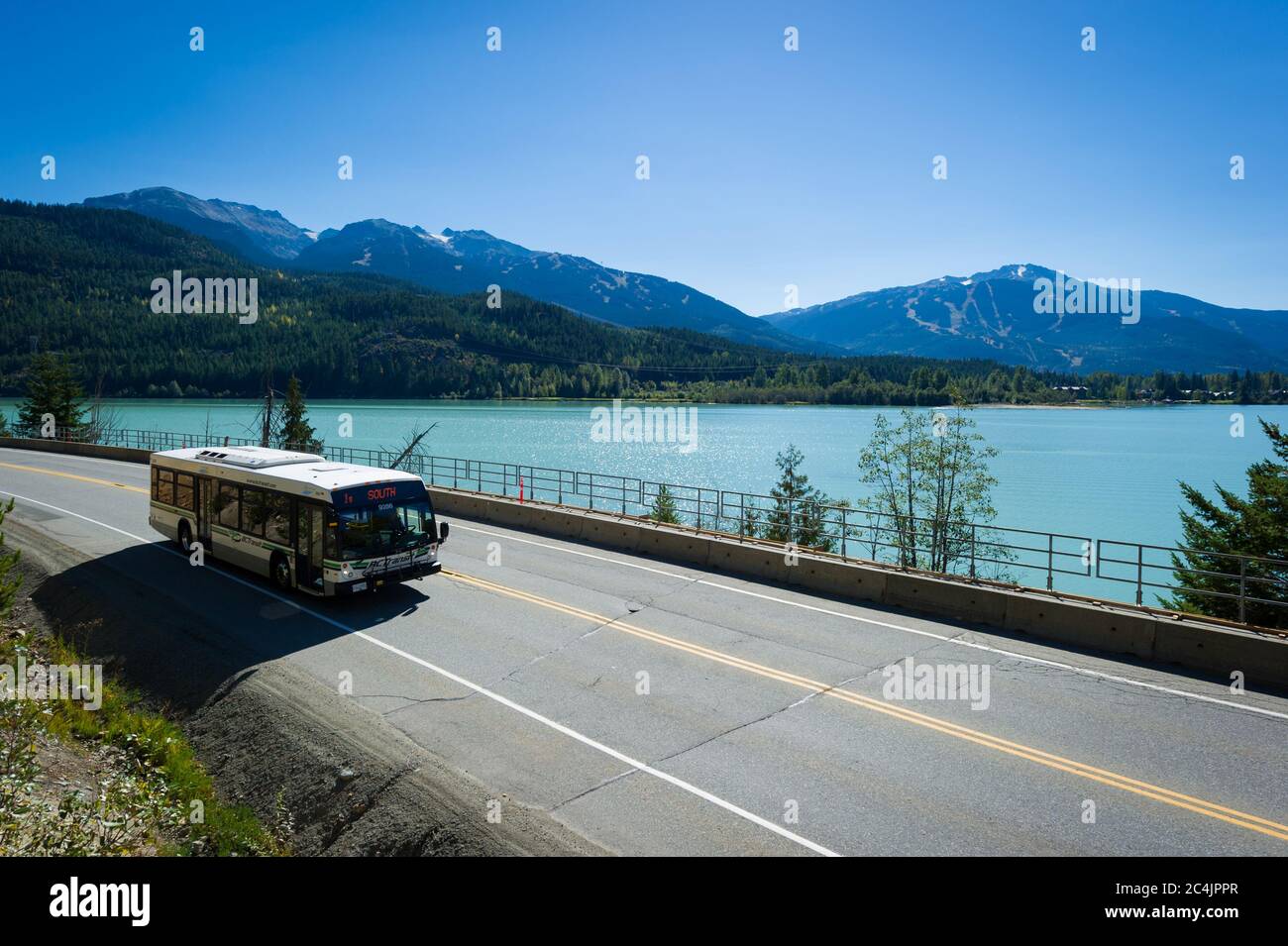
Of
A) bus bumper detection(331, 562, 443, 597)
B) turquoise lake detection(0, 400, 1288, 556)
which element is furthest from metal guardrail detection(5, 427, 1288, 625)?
bus bumper detection(331, 562, 443, 597)

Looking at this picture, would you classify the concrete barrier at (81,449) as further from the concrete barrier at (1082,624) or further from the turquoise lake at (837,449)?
the concrete barrier at (1082,624)

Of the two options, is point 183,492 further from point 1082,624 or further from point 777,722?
point 1082,624

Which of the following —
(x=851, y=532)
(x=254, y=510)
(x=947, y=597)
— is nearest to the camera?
(x=947, y=597)

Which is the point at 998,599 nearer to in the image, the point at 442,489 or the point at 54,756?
the point at 54,756

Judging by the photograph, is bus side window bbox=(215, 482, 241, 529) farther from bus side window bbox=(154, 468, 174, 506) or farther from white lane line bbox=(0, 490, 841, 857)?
bus side window bbox=(154, 468, 174, 506)

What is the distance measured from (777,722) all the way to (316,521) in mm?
9634

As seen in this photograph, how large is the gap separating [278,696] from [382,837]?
4.25 m

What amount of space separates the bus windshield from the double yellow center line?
122 inches

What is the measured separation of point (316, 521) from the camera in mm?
→ 15328

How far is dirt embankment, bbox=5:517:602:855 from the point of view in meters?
7.90

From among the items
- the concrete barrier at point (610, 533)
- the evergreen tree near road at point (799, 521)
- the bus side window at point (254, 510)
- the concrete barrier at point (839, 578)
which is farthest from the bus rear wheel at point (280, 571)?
the concrete barrier at point (839, 578)

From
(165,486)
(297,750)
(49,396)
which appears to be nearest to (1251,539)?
(297,750)

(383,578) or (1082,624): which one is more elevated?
(383,578)

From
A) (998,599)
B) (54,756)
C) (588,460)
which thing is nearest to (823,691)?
(998,599)
